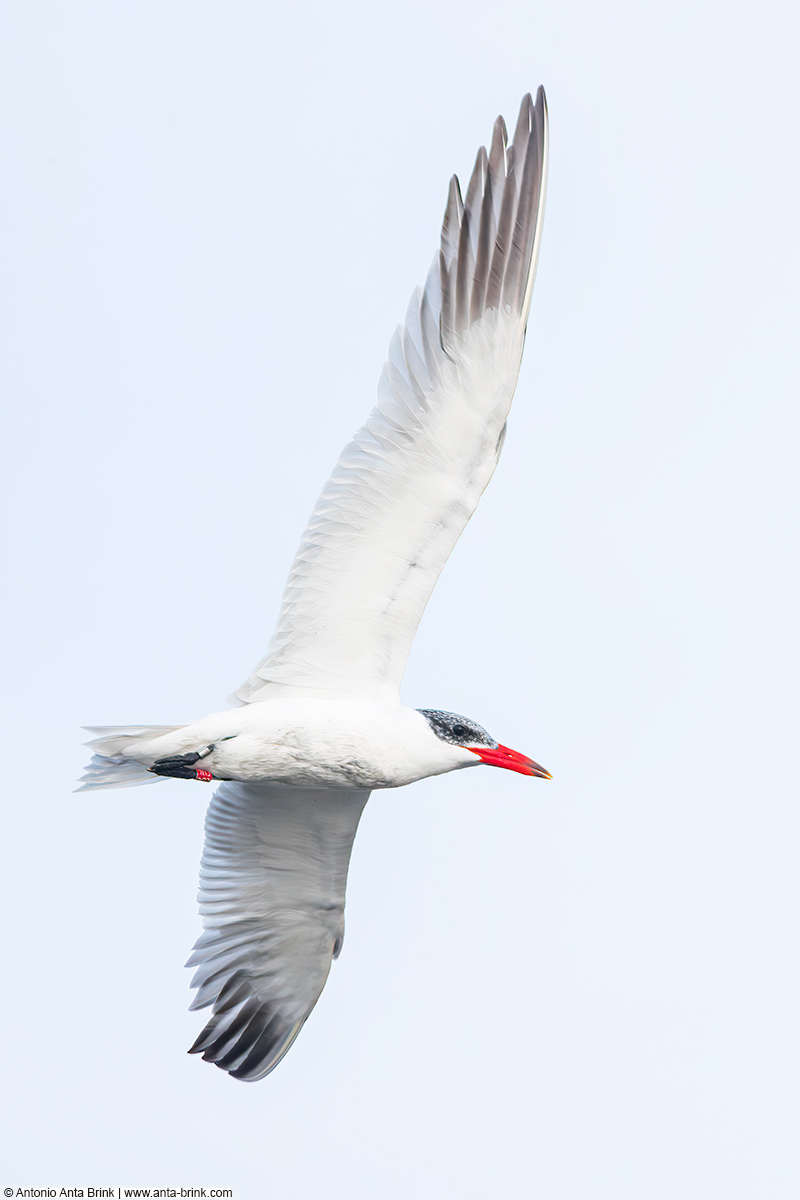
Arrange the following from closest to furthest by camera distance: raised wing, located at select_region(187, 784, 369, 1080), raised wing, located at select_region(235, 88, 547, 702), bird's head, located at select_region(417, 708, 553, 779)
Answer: raised wing, located at select_region(235, 88, 547, 702), bird's head, located at select_region(417, 708, 553, 779), raised wing, located at select_region(187, 784, 369, 1080)

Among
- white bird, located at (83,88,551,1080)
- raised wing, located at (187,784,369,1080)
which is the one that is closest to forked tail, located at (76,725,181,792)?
white bird, located at (83,88,551,1080)

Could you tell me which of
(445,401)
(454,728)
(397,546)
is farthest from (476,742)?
(445,401)

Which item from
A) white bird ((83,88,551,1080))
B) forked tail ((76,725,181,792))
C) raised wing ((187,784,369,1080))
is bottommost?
raised wing ((187,784,369,1080))

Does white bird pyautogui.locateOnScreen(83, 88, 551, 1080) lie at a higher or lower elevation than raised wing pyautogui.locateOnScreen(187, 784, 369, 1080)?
higher

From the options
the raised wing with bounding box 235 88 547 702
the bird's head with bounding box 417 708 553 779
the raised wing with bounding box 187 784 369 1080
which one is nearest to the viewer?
the raised wing with bounding box 235 88 547 702

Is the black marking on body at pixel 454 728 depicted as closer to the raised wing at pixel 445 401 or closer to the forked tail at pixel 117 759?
the raised wing at pixel 445 401

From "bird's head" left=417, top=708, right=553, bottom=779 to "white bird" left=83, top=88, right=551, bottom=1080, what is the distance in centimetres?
1

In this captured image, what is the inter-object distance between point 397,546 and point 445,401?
1018mm

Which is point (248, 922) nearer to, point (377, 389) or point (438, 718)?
point (438, 718)

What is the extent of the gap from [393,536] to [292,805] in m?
2.53

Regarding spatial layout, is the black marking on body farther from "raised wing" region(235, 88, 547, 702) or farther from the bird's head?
"raised wing" region(235, 88, 547, 702)

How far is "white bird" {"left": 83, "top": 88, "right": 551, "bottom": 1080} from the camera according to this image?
968 centimetres

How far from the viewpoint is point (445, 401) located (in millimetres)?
9641

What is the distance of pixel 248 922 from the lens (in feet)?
38.5
